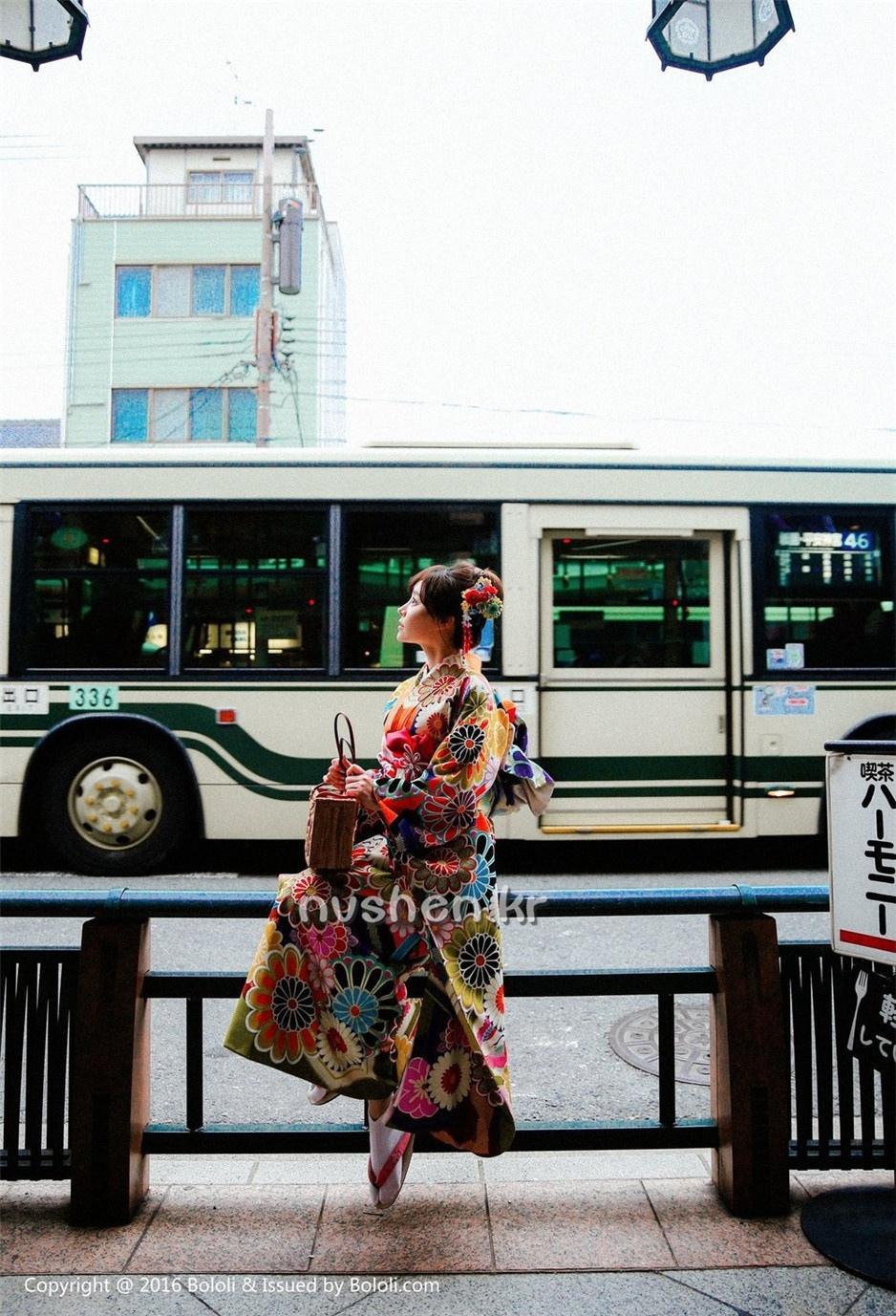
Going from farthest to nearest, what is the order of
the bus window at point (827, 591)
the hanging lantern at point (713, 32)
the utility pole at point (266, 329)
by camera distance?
1. the utility pole at point (266, 329)
2. the bus window at point (827, 591)
3. the hanging lantern at point (713, 32)

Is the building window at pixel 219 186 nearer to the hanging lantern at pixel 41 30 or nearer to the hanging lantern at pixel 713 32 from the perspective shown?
the hanging lantern at pixel 41 30

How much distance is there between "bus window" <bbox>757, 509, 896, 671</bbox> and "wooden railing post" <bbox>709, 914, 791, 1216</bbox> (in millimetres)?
4790

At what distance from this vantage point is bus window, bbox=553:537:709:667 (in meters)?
7.20

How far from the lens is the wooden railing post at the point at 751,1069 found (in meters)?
2.65

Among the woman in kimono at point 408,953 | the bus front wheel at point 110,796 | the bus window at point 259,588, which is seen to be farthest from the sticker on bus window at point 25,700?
the woman in kimono at point 408,953

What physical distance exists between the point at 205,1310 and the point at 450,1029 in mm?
851

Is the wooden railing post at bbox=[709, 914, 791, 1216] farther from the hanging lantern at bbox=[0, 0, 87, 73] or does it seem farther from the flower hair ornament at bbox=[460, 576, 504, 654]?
the hanging lantern at bbox=[0, 0, 87, 73]

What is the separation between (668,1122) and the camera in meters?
2.77

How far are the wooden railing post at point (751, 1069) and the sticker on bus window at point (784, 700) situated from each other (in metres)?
4.61

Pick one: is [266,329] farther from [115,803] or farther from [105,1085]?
[105,1085]

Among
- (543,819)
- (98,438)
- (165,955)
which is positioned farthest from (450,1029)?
(98,438)

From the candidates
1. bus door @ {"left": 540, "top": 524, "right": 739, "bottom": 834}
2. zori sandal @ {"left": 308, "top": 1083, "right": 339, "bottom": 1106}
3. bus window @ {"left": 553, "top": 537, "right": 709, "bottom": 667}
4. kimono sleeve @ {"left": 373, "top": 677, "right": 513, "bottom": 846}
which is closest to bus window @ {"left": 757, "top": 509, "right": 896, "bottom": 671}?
bus door @ {"left": 540, "top": 524, "right": 739, "bottom": 834}

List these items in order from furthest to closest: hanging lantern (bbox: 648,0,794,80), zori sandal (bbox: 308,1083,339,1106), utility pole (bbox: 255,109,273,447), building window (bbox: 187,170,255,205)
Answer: building window (bbox: 187,170,255,205)
utility pole (bbox: 255,109,273,447)
hanging lantern (bbox: 648,0,794,80)
zori sandal (bbox: 308,1083,339,1106)

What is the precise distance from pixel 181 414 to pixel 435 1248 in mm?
28347
